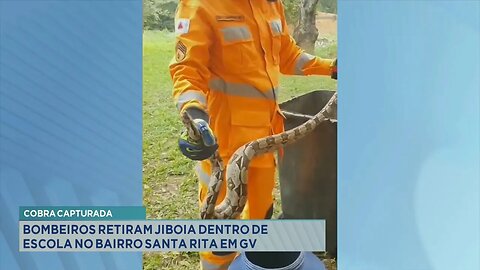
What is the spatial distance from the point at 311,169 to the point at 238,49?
0.56 m

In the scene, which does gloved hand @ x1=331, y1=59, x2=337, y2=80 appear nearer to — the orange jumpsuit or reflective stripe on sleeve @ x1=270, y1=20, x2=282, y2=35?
the orange jumpsuit

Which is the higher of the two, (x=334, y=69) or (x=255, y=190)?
(x=334, y=69)

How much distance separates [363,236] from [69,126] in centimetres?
124

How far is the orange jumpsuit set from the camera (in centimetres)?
283

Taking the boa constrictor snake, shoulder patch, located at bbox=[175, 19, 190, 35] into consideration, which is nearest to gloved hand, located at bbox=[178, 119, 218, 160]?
the boa constrictor snake

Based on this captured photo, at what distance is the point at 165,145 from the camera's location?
2.89 metres

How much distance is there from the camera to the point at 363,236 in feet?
9.65

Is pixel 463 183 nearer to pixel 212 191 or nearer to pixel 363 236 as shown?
pixel 363 236

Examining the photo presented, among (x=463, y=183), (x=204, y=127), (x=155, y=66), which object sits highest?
(x=155, y=66)

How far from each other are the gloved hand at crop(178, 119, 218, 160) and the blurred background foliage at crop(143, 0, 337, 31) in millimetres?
398

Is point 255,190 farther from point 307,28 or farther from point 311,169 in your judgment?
point 307,28

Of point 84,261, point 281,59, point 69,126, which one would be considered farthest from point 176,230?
point 281,59

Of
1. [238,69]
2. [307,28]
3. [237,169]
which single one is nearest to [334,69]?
[307,28]

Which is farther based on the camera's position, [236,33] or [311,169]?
[311,169]
